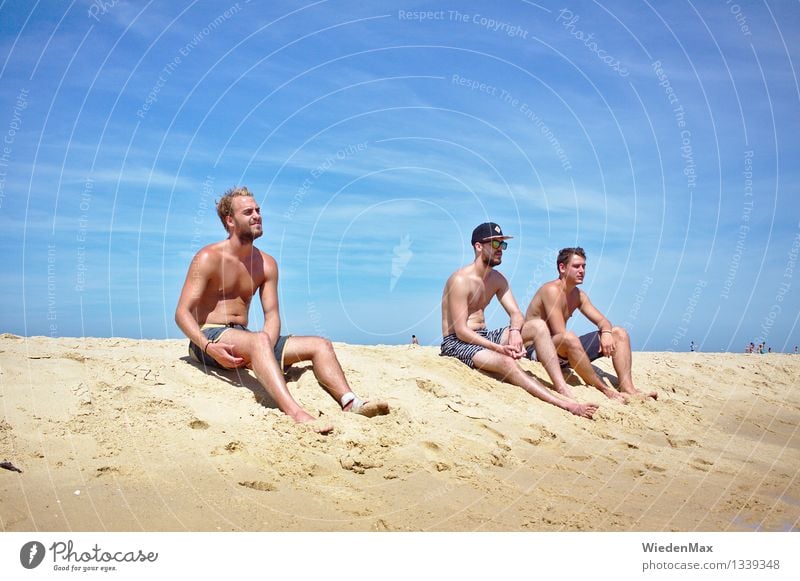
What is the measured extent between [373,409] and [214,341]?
166 centimetres

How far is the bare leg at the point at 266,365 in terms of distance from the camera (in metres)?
5.94

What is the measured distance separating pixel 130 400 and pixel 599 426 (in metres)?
4.77

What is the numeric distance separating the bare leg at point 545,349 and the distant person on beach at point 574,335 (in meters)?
0.21

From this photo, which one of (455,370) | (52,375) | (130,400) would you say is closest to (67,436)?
(130,400)

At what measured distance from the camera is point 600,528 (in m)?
4.46

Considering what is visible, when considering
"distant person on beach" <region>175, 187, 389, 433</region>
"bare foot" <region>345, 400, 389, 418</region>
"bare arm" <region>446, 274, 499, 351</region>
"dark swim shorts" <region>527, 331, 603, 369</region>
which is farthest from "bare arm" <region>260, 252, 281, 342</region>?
"dark swim shorts" <region>527, 331, 603, 369</region>

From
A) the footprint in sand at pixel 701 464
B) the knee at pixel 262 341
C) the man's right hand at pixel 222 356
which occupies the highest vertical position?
the knee at pixel 262 341

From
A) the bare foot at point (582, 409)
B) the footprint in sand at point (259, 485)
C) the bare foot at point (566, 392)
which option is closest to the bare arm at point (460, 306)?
the bare foot at point (566, 392)

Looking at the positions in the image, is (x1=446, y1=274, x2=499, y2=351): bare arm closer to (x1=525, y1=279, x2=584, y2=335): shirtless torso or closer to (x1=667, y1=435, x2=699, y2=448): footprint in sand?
(x1=525, y1=279, x2=584, y2=335): shirtless torso

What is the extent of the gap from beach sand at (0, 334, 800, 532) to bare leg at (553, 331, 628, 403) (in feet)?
3.64

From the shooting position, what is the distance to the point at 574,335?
9.14 meters

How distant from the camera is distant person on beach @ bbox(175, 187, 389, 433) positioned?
6.36 m

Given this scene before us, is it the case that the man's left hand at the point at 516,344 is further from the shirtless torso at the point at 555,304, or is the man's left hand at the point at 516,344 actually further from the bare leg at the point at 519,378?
the shirtless torso at the point at 555,304

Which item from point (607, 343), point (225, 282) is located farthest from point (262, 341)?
point (607, 343)
